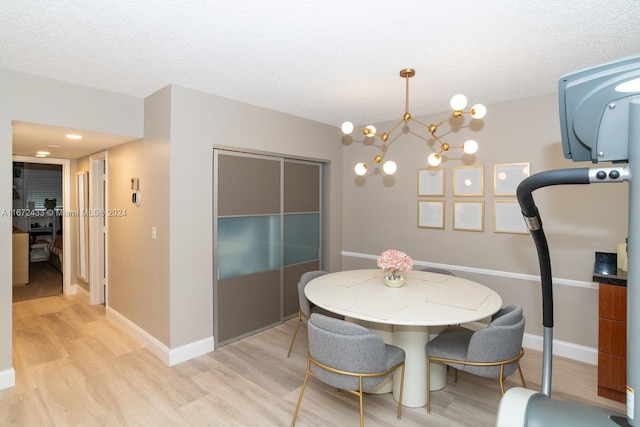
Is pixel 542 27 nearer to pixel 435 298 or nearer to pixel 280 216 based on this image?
pixel 435 298

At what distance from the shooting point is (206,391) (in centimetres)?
266

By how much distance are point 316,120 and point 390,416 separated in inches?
129

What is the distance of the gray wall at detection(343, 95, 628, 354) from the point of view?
3.12 metres

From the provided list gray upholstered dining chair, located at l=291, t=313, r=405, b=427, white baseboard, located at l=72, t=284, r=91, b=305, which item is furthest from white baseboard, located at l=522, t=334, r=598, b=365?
white baseboard, located at l=72, t=284, r=91, b=305

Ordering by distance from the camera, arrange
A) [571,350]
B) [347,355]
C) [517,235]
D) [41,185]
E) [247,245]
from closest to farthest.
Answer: [347,355] < [571,350] < [517,235] < [247,245] < [41,185]

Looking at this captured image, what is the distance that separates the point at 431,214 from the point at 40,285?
6190mm

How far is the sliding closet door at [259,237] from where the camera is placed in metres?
3.46

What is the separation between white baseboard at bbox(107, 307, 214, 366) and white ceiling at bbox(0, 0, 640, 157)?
235 centimetres

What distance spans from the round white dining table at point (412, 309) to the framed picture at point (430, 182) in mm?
1332

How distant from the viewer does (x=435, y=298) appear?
2.51m

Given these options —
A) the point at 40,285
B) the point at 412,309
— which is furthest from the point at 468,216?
the point at 40,285

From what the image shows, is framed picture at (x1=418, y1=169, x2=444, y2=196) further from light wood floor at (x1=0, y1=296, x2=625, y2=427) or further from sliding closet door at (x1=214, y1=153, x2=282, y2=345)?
light wood floor at (x1=0, y1=296, x2=625, y2=427)

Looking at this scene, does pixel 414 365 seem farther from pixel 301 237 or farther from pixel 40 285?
pixel 40 285

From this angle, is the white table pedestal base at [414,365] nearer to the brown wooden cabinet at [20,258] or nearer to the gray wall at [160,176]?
the gray wall at [160,176]
